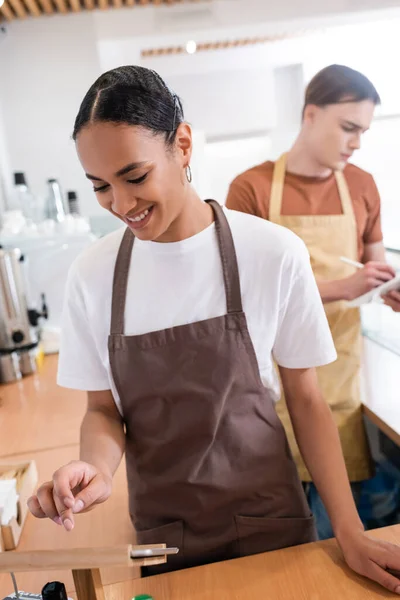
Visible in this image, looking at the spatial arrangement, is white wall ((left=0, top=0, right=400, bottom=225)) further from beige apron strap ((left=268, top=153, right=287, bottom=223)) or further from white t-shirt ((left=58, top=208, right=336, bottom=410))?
white t-shirt ((left=58, top=208, right=336, bottom=410))

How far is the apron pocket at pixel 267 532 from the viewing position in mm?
838

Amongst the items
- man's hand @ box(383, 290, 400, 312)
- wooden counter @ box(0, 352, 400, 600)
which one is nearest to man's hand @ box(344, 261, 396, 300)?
man's hand @ box(383, 290, 400, 312)

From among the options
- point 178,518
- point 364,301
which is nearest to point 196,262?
point 178,518

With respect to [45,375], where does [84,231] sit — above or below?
above

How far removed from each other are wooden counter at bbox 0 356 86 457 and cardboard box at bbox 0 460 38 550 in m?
0.21

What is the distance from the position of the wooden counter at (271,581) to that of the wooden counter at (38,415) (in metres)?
0.71

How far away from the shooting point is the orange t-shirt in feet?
4.41

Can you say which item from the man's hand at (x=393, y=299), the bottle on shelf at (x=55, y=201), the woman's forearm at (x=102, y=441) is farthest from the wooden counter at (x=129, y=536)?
the bottle on shelf at (x=55, y=201)

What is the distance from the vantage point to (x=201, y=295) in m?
0.82

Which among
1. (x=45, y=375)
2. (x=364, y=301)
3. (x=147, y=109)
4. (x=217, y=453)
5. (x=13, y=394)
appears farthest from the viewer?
(x=45, y=375)

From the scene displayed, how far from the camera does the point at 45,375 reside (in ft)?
6.41

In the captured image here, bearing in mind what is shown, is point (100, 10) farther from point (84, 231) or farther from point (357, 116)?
point (357, 116)

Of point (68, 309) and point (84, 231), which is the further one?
point (84, 231)

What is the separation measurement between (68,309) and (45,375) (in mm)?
1217
